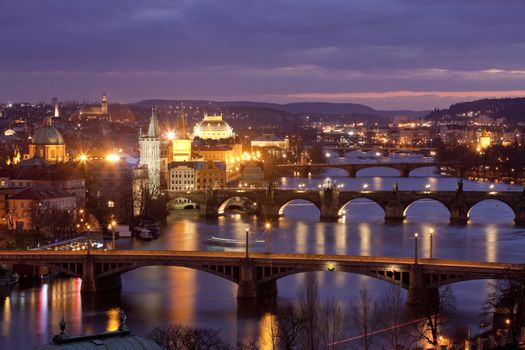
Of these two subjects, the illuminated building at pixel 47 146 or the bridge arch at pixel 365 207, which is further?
the illuminated building at pixel 47 146

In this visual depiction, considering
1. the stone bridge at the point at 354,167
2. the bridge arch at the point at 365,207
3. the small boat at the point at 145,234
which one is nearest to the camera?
the small boat at the point at 145,234

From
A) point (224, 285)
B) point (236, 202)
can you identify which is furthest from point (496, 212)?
point (224, 285)

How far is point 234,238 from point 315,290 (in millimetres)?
13553

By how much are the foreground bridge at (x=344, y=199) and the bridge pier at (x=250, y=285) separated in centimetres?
1919

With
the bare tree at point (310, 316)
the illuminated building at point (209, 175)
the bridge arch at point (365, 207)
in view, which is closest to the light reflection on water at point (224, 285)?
the bare tree at point (310, 316)

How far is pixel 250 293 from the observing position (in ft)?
84.5

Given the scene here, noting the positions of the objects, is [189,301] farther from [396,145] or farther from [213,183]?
[396,145]

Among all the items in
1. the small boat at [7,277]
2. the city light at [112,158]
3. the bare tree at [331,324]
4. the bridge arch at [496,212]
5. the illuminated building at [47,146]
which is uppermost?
the illuminated building at [47,146]

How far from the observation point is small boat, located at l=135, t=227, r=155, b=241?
127 ft

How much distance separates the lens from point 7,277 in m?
28.8

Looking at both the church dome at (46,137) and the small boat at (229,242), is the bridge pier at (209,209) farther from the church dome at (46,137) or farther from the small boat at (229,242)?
the small boat at (229,242)

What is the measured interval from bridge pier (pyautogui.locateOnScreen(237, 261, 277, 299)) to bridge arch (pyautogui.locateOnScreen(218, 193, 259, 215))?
2356 cm

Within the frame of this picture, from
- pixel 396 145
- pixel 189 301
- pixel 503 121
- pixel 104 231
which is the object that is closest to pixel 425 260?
pixel 189 301

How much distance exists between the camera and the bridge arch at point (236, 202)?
5006 centimetres
